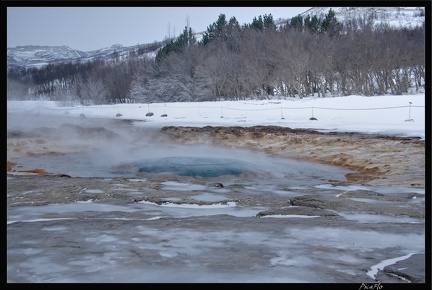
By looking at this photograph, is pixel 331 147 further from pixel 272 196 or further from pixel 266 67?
pixel 266 67

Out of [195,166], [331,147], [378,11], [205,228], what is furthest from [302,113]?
[205,228]

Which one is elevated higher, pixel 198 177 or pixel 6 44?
pixel 6 44

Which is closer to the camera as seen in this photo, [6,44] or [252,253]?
[6,44]

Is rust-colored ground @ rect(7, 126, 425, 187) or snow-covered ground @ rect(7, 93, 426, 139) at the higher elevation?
snow-covered ground @ rect(7, 93, 426, 139)

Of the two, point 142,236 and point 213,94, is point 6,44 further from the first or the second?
point 213,94

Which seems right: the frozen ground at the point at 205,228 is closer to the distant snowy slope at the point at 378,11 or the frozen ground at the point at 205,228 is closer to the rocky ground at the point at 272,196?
the rocky ground at the point at 272,196

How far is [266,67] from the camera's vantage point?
2081cm

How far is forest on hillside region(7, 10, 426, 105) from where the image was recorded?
3.60 meters

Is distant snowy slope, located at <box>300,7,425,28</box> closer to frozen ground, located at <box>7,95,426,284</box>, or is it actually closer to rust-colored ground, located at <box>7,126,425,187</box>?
frozen ground, located at <box>7,95,426,284</box>

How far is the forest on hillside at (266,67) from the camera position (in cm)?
360

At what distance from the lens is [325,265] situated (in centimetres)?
235

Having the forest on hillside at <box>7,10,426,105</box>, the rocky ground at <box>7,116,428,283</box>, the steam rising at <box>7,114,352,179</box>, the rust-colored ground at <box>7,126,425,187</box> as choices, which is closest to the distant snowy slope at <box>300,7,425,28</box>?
the forest on hillside at <box>7,10,426,105</box>

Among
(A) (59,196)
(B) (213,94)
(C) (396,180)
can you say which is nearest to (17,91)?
(A) (59,196)
